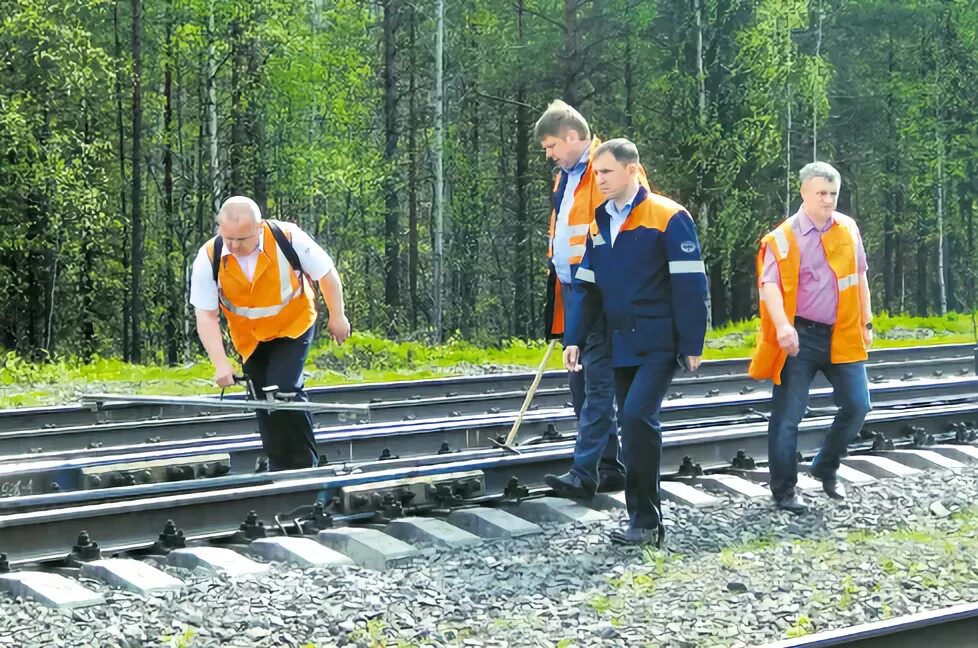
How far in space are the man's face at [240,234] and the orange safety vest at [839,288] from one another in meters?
2.95

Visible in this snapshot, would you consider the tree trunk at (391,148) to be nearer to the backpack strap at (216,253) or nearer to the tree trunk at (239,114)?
the tree trunk at (239,114)

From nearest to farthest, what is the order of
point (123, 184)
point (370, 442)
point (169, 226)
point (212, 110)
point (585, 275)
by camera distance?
point (585, 275)
point (370, 442)
point (212, 110)
point (169, 226)
point (123, 184)

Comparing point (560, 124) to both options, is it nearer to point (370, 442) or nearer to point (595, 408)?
point (595, 408)

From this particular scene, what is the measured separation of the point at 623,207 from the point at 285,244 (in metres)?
2.18

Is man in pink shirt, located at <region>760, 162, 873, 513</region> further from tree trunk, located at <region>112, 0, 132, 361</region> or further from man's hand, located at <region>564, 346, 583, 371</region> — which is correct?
tree trunk, located at <region>112, 0, 132, 361</region>

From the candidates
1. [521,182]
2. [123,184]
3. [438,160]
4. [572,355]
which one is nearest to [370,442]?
[572,355]

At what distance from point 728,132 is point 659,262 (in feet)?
73.2

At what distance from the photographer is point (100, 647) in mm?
5488

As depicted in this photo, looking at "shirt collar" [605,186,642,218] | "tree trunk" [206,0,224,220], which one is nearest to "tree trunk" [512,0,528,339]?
"tree trunk" [206,0,224,220]

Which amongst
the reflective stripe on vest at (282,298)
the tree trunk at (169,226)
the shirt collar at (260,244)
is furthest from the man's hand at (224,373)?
the tree trunk at (169,226)

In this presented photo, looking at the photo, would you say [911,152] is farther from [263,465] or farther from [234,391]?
[263,465]

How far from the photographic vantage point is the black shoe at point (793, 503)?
8234mm

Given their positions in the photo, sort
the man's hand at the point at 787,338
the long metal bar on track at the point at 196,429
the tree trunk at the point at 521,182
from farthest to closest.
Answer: the tree trunk at the point at 521,182 → the long metal bar on track at the point at 196,429 → the man's hand at the point at 787,338

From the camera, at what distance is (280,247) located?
27.6 ft
